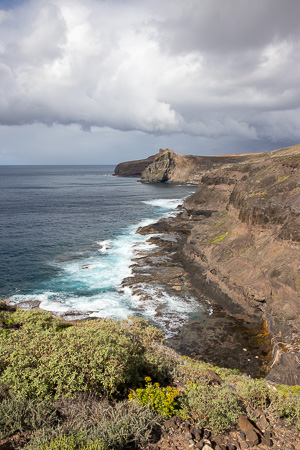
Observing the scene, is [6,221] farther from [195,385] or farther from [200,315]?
[195,385]

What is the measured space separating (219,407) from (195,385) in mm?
1377

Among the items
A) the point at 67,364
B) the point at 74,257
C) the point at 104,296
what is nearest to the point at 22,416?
the point at 67,364

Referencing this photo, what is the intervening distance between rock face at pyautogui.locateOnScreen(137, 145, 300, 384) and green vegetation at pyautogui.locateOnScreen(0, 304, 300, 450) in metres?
→ 9.09

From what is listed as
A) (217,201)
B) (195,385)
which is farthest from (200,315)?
(217,201)

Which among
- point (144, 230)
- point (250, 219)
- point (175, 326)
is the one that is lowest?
point (175, 326)

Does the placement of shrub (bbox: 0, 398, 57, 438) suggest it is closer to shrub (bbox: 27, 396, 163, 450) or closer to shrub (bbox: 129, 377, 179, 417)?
shrub (bbox: 27, 396, 163, 450)

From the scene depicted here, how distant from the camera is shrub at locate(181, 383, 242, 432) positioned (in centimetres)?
831

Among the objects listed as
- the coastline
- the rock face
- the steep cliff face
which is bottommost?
the coastline

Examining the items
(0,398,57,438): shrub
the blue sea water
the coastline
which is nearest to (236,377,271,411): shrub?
(0,398,57,438): shrub

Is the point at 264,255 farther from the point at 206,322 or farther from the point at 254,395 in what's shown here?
the point at 254,395

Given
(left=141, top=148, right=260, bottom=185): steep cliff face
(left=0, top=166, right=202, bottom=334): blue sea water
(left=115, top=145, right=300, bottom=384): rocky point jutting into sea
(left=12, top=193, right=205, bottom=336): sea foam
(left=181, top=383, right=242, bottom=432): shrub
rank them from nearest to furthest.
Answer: (left=181, top=383, right=242, bottom=432): shrub, (left=115, top=145, right=300, bottom=384): rocky point jutting into sea, (left=12, top=193, right=205, bottom=336): sea foam, (left=0, top=166, right=202, bottom=334): blue sea water, (left=141, top=148, right=260, bottom=185): steep cliff face

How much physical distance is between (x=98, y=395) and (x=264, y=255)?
22.9m

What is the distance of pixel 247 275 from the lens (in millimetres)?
28156

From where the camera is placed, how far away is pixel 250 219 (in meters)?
32.7
